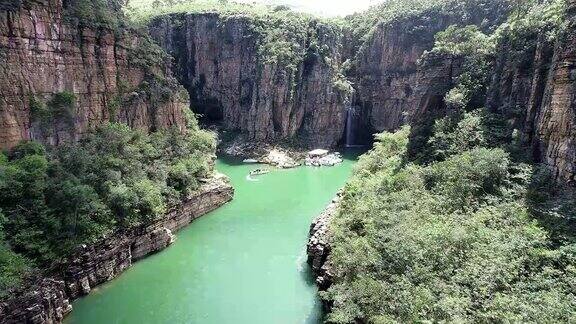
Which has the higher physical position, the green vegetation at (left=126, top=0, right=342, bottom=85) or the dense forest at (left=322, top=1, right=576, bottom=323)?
the green vegetation at (left=126, top=0, right=342, bottom=85)

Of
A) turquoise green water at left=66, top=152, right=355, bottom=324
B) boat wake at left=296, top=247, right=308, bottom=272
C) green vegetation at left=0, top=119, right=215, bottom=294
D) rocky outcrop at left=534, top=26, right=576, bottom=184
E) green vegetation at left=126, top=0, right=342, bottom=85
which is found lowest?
turquoise green water at left=66, top=152, right=355, bottom=324

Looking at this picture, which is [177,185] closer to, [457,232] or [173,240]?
[173,240]

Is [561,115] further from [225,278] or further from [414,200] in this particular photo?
[225,278]

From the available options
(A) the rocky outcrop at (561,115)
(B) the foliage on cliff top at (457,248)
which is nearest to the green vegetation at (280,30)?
(B) the foliage on cliff top at (457,248)

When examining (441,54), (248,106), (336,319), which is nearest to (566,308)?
(336,319)

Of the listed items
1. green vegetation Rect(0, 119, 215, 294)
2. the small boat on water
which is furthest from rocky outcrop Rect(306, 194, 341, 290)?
the small boat on water

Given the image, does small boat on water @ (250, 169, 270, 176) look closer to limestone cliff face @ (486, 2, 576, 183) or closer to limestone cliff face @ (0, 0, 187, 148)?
limestone cliff face @ (0, 0, 187, 148)

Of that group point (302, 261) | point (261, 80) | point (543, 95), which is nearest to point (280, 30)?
point (261, 80)
